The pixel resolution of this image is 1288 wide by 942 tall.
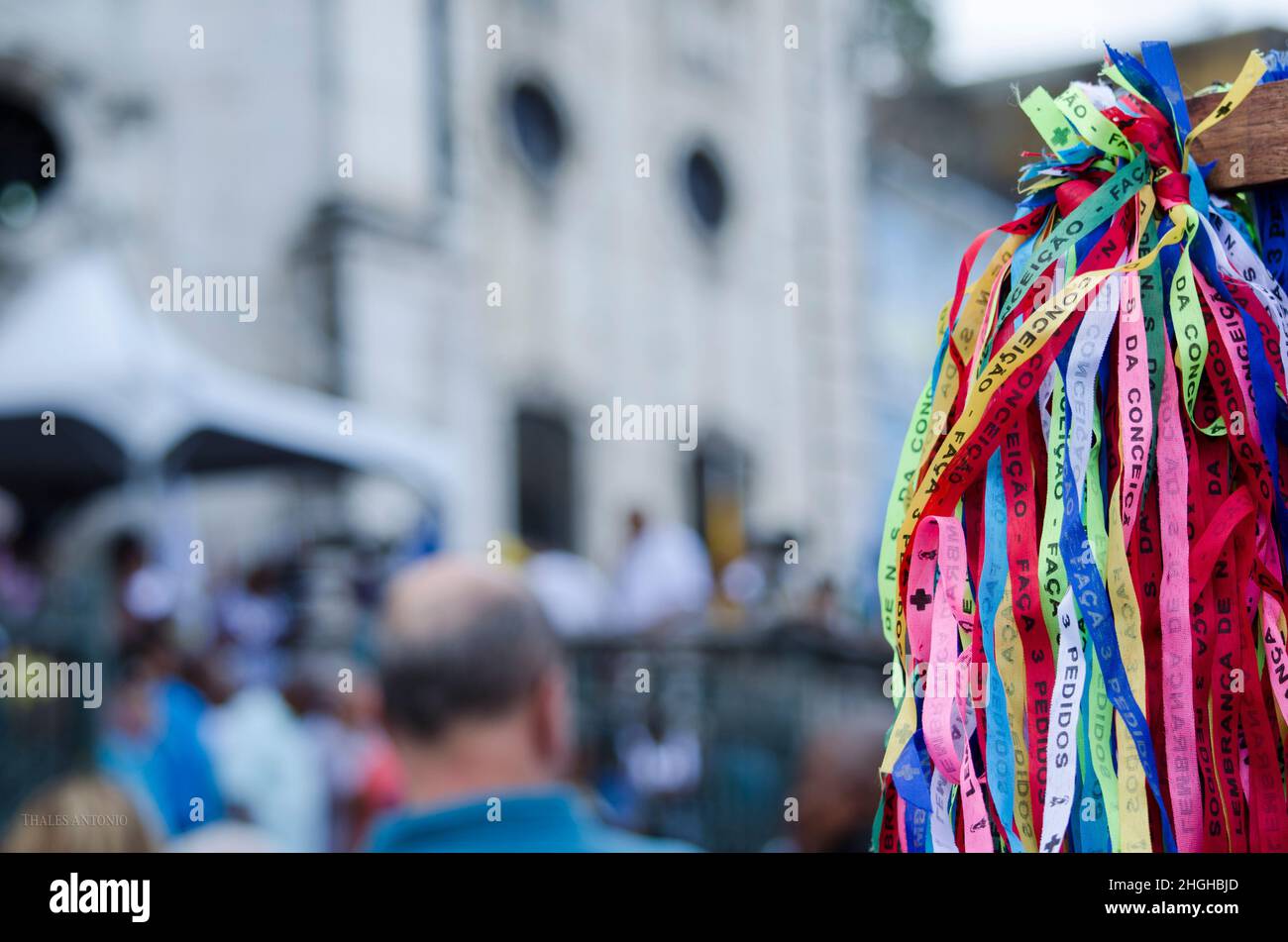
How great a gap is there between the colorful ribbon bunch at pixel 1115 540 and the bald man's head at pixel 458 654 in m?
1.02

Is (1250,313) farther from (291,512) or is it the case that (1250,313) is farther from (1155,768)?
(291,512)

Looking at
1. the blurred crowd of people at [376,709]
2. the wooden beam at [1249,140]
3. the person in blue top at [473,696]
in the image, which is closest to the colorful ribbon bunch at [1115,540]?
the wooden beam at [1249,140]

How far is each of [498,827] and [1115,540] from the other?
108cm

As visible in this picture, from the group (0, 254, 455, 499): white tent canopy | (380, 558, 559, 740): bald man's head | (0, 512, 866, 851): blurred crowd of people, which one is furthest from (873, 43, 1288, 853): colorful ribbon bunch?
(0, 254, 455, 499): white tent canopy

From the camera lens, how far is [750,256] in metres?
17.4

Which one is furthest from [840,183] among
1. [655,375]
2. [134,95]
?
[134,95]

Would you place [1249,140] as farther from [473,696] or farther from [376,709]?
[376,709]

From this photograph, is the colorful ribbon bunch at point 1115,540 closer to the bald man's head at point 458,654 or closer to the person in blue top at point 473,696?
the person in blue top at point 473,696

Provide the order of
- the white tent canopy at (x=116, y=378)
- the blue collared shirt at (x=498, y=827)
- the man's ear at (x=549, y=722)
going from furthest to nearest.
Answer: the white tent canopy at (x=116, y=378), the man's ear at (x=549, y=722), the blue collared shirt at (x=498, y=827)

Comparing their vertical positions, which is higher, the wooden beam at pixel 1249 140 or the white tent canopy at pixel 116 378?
the white tent canopy at pixel 116 378

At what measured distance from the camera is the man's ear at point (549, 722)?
256 centimetres

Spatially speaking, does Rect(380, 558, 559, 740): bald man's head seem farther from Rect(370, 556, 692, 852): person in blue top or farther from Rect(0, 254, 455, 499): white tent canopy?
Rect(0, 254, 455, 499): white tent canopy

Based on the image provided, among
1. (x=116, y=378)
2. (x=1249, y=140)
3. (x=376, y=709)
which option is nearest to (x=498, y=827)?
(x=1249, y=140)

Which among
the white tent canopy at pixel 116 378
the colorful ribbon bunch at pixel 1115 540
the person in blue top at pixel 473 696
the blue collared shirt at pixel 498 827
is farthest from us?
the white tent canopy at pixel 116 378
